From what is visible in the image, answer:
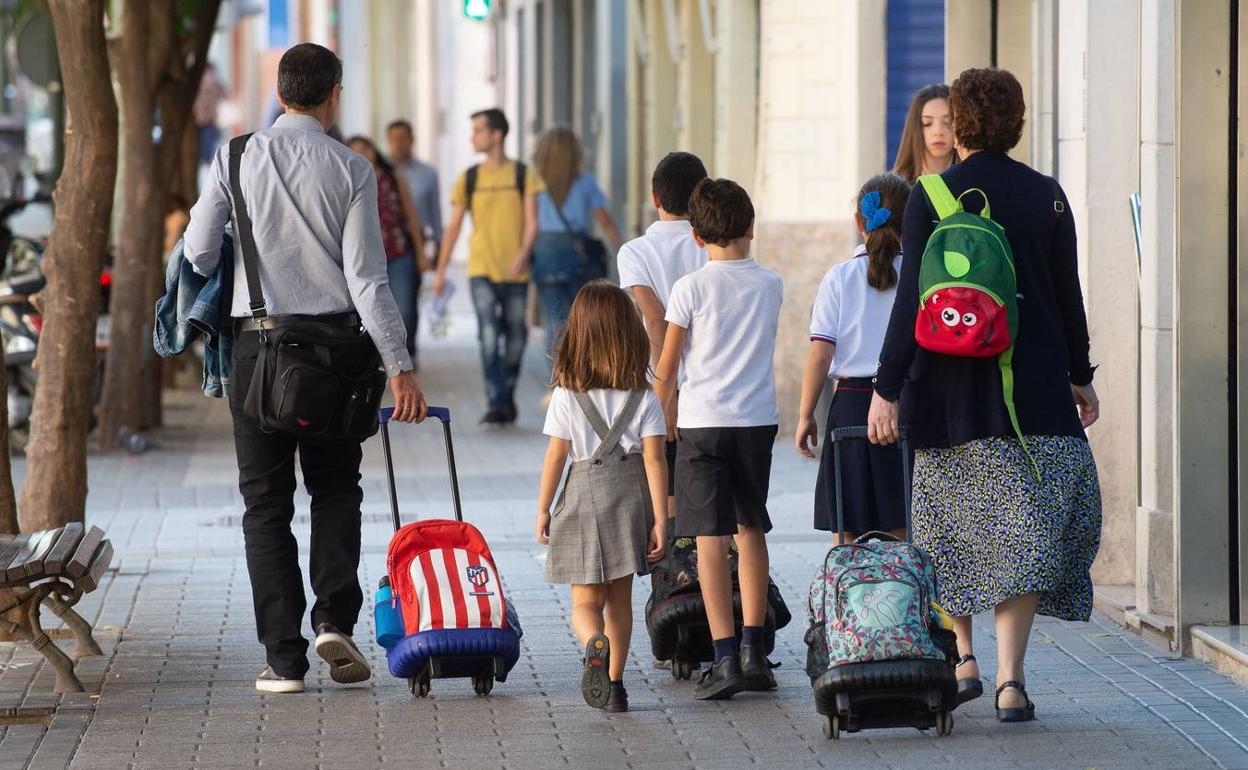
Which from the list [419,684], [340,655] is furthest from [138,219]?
[419,684]

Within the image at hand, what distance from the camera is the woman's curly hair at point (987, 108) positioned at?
6.45 m

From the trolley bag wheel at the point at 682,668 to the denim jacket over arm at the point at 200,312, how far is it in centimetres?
165

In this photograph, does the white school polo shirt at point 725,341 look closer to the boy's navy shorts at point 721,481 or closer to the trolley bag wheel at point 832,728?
the boy's navy shorts at point 721,481

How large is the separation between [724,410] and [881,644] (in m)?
1.03

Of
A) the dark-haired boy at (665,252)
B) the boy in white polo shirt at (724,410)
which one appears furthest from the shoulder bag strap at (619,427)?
the dark-haired boy at (665,252)

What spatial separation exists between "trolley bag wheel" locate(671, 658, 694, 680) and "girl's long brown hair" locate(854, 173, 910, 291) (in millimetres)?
1324

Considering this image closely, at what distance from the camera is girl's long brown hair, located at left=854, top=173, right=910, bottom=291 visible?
717 centimetres

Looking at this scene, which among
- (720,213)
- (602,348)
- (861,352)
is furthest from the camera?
(861,352)

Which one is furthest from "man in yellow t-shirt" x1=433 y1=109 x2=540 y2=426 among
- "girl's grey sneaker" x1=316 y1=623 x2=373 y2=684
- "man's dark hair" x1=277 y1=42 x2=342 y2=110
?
"girl's grey sneaker" x1=316 y1=623 x2=373 y2=684

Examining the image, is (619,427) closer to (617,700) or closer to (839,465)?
(839,465)

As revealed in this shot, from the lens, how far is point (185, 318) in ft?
23.2

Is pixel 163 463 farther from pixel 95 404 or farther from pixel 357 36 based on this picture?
pixel 357 36

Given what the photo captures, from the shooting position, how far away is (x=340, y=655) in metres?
7.18

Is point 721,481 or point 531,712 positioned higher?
point 721,481
